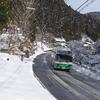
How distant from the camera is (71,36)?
11238 cm

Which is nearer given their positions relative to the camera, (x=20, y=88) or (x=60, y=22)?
(x=20, y=88)

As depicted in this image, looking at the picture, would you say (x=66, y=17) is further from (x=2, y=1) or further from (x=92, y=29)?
(x=2, y=1)

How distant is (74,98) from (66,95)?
2.18ft

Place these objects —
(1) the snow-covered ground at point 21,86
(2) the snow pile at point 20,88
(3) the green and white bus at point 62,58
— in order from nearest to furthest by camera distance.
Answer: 1. (2) the snow pile at point 20,88
2. (1) the snow-covered ground at point 21,86
3. (3) the green and white bus at point 62,58

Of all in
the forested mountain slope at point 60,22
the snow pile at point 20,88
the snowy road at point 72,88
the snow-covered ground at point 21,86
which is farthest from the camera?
the forested mountain slope at point 60,22

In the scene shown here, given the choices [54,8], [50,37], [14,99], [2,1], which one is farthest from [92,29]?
[14,99]

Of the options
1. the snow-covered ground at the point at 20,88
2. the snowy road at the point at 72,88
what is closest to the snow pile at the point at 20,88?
the snow-covered ground at the point at 20,88

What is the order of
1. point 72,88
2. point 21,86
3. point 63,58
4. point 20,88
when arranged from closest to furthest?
point 20,88 → point 21,86 → point 72,88 → point 63,58

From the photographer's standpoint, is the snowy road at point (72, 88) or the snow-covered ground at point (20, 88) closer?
the snow-covered ground at point (20, 88)

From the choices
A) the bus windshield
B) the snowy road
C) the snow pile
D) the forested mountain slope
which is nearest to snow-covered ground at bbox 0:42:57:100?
the snow pile

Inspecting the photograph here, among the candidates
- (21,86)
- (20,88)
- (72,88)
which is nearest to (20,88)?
(20,88)

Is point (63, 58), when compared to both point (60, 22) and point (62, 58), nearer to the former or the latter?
point (62, 58)

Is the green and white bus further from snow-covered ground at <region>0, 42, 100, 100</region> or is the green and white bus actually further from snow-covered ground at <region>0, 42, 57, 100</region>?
snow-covered ground at <region>0, 42, 57, 100</region>

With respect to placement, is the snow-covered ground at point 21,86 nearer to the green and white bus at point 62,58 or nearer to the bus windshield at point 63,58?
the green and white bus at point 62,58
